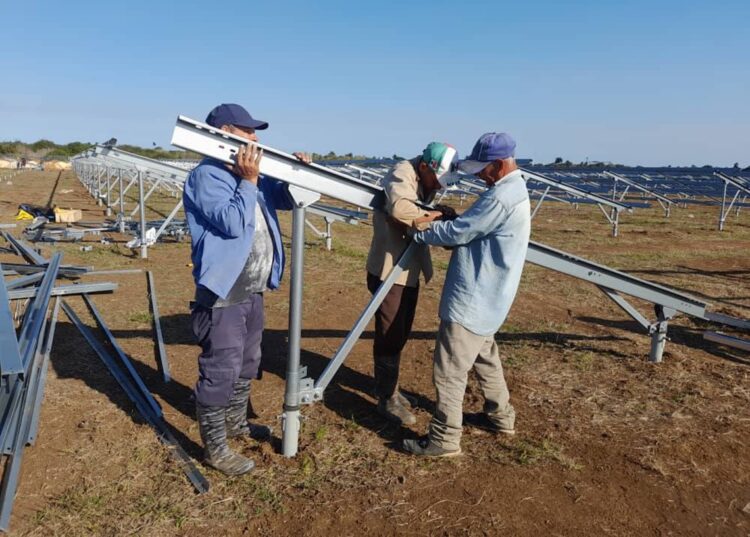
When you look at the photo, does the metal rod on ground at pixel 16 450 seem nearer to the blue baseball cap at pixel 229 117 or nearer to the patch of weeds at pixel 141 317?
the patch of weeds at pixel 141 317

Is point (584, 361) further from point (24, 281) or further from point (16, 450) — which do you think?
point (24, 281)

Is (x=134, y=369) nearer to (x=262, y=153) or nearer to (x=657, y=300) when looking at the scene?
(x=262, y=153)

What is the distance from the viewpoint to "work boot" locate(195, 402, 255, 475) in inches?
118

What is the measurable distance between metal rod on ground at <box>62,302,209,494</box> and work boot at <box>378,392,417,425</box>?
1.29m

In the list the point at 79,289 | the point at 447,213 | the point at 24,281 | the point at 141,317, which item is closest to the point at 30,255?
the point at 79,289

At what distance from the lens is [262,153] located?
278 centimetres

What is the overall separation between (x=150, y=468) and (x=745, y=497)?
10.6 ft

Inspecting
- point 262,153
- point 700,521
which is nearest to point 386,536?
point 700,521

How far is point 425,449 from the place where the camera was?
3.26m

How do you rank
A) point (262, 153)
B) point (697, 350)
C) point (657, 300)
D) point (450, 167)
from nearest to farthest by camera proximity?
point (262, 153)
point (450, 167)
point (657, 300)
point (697, 350)

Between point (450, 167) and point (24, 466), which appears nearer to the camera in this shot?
point (24, 466)

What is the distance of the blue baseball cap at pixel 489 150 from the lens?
296 centimetres

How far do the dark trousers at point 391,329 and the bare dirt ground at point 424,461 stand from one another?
0.31 meters

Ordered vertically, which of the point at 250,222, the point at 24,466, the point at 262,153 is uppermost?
the point at 262,153
